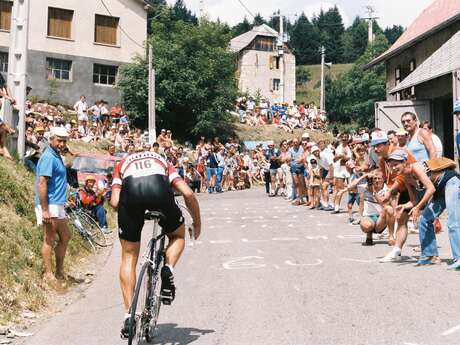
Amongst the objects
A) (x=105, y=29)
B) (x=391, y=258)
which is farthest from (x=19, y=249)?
(x=105, y=29)

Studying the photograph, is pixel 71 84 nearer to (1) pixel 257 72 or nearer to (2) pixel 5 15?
(2) pixel 5 15

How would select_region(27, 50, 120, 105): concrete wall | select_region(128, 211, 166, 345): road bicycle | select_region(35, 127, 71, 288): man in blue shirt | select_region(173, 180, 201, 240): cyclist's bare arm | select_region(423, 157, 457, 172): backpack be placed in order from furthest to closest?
select_region(27, 50, 120, 105): concrete wall
select_region(423, 157, 457, 172): backpack
select_region(35, 127, 71, 288): man in blue shirt
select_region(173, 180, 201, 240): cyclist's bare arm
select_region(128, 211, 166, 345): road bicycle

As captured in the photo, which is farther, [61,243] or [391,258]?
[391,258]

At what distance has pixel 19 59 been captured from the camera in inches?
622

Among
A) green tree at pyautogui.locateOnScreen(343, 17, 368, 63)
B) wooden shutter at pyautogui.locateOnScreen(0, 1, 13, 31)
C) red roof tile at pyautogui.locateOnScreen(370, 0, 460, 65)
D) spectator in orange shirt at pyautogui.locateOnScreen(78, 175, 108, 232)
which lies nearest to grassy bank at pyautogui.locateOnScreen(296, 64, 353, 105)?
green tree at pyautogui.locateOnScreen(343, 17, 368, 63)

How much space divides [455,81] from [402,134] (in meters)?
11.3

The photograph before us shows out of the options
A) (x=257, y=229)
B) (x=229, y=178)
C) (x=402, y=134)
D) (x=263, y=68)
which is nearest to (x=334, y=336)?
(x=402, y=134)

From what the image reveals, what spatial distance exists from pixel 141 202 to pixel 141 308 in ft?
2.96

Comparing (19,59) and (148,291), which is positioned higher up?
(19,59)

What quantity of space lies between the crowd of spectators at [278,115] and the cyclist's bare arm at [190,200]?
4245cm

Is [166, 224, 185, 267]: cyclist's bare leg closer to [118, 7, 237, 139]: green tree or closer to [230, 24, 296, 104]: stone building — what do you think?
[118, 7, 237, 139]: green tree

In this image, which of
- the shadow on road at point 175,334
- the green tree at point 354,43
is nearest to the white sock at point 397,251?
the shadow on road at point 175,334

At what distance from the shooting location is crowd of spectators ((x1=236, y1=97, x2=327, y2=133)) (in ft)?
165

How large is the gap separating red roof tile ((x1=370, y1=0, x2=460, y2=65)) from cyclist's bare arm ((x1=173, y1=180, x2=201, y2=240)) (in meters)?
29.9
